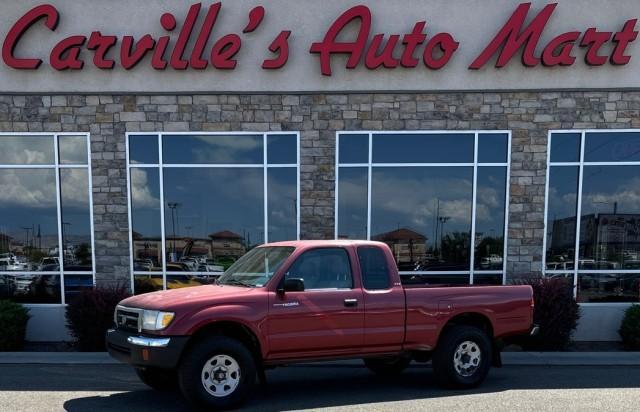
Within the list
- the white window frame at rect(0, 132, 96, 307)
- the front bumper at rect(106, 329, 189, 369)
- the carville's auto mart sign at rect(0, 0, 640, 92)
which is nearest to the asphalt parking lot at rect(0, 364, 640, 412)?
the front bumper at rect(106, 329, 189, 369)

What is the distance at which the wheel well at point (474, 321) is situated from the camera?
20.3ft

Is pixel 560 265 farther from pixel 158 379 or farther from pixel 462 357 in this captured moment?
pixel 158 379

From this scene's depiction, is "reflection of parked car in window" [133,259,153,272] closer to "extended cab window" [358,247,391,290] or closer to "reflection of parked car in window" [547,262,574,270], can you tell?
"extended cab window" [358,247,391,290]

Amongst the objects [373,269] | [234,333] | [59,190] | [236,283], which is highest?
[59,190]

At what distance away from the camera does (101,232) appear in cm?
955

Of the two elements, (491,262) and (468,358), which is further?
(491,262)

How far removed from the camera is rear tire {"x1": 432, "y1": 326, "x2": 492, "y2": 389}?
596cm

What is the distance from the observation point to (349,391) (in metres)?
5.99

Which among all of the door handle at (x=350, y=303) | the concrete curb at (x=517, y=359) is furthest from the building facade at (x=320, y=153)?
the door handle at (x=350, y=303)

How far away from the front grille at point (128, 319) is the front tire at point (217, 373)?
2.29ft

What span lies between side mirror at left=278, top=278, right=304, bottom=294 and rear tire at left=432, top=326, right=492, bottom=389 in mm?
1977

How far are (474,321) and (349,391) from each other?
1.86 metres

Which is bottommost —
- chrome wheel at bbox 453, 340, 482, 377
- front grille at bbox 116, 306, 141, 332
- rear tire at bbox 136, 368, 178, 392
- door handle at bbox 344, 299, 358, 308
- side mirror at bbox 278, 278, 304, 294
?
rear tire at bbox 136, 368, 178, 392

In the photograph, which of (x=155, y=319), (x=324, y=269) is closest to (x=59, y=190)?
(x=155, y=319)
